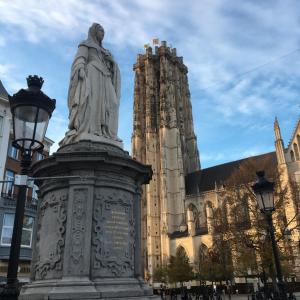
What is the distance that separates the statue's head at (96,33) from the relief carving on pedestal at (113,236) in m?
4.63

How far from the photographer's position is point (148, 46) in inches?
3509

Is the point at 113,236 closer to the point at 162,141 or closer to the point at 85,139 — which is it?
the point at 85,139

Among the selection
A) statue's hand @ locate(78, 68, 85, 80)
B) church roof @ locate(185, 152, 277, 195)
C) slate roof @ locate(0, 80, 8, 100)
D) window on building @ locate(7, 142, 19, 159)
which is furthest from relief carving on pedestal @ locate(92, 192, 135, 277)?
church roof @ locate(185, 152, 277, 195)

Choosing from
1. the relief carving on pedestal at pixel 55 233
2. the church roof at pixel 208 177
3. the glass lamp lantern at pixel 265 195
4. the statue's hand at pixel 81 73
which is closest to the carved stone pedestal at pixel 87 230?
the relief carving on pedestal at pixel 55 233

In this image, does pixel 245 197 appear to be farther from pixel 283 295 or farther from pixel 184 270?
pixel 184 270

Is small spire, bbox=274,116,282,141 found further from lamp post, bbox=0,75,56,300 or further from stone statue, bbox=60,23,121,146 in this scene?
lamp post, bbox=0,75,56,300

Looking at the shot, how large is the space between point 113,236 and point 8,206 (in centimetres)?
1780

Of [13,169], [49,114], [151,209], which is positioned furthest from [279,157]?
[49,114]

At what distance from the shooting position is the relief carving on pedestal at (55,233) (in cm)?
707

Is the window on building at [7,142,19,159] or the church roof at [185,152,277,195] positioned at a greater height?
the church roof at [185,152,277,195]

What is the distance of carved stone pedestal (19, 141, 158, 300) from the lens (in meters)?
6.73

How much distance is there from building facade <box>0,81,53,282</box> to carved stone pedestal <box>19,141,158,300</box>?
15.2 meters

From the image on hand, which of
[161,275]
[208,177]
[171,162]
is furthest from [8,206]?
[208,177]

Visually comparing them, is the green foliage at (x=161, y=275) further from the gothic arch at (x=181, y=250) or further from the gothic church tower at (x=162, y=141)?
the gothic church tower at (x=162, y=141)
